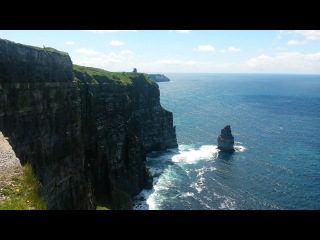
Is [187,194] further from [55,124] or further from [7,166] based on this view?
[7,166]

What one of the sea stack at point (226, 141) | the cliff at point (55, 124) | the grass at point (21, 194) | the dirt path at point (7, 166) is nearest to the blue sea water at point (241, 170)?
the sea stack at point (226, 141)

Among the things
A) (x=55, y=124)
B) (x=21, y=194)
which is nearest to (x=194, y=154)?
(x=55, y=124)

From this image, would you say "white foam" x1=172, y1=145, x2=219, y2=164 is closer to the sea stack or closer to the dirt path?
the sea stack

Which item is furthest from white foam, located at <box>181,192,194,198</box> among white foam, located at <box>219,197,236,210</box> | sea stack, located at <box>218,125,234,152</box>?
sea stack, located at <box>218,125,234,152</box>

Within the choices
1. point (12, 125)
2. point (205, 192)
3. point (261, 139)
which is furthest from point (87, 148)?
point (261, 139)

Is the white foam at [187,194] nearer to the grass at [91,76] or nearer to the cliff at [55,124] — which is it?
the cliff at [55,124]
